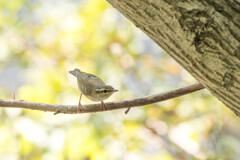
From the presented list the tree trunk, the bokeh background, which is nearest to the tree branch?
the tree trunk

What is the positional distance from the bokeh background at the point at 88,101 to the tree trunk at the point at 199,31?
2.52m

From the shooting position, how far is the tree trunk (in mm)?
1345

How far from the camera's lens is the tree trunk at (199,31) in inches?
52.9

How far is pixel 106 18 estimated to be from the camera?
4.87 meters

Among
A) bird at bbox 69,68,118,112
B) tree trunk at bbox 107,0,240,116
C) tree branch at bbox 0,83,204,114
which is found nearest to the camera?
tree trunk at bbox 107,0,240,116

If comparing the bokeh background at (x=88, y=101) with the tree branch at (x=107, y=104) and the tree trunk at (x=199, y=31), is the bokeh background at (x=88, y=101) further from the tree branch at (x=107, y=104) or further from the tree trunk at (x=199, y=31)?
the tree trunk at (x=199, y=31)

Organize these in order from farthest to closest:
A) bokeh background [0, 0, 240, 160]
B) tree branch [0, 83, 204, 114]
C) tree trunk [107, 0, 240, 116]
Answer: bokeh background [0, 0, 240, 160], tree branch [0, 83, 204, 114], tree trunk [107, 0, 240, 116]

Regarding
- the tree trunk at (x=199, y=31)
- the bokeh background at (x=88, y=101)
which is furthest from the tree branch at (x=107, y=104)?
the bokeh background at (x=88, y=101)

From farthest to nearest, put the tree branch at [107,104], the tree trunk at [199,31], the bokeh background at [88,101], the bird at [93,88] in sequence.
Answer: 1. the bokeh background at [88,101]
2. the bird at [93,88]
3. the tree branch at [107,104]
4. the tree trunk at [199,31]

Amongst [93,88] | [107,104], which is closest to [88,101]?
[93,88]

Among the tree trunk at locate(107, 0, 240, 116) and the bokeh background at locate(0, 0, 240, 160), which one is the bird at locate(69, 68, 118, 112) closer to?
the bokeh background at locate(0, 0, 240, 160)

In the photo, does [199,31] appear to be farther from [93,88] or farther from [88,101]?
[88,101]

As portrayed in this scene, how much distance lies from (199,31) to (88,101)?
3.02 metres

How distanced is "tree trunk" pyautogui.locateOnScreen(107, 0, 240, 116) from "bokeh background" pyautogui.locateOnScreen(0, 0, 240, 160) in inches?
99.2
